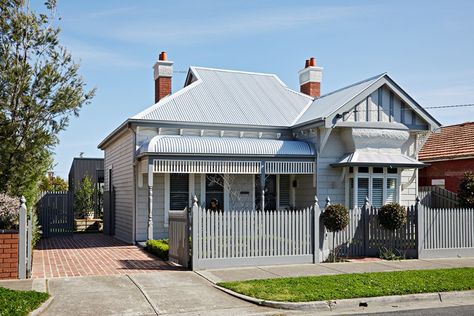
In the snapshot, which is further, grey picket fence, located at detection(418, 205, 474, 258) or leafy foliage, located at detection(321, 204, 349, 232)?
grey picket fence, located at detection(418, 205, 474, 258)

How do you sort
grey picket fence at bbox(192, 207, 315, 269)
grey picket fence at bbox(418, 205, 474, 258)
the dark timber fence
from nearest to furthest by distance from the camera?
grey picket fence at bbox(192, 207, 315, 269) → grey picket fence at bbox(418, 205, 474, 258) → the dark timber fence

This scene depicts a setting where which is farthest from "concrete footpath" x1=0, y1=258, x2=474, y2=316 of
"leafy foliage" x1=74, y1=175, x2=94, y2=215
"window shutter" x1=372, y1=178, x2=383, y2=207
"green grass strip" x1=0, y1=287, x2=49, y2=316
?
"leafy foliage" x1=74, y1=175, x2=94, y2=215

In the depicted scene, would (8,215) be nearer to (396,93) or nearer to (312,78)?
(396,93)

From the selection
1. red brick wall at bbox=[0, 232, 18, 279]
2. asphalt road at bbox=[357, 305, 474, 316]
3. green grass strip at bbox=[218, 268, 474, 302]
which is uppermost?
red brick wall at bbox=[0, 232, 18, 279]

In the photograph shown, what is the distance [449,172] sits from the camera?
896 inches

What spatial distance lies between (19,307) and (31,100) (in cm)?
806

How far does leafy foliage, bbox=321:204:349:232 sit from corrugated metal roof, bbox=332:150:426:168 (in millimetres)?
4304

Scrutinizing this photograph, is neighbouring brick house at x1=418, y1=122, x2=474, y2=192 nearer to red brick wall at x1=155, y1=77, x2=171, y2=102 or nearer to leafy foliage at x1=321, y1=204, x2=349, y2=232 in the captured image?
leafy foliage at x1=321, y1=204, x2=349, y2=232

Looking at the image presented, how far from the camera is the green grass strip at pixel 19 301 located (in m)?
7.99

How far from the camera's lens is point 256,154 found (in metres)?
18.1

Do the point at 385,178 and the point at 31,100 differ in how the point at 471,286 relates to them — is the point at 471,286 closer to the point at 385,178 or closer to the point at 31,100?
the point at 385,178

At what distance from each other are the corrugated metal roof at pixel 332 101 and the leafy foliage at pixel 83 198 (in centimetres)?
1718

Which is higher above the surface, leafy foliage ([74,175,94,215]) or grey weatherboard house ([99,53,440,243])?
grey weatherboard house ([99,53,440,243])

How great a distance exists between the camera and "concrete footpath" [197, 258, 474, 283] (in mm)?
11617
